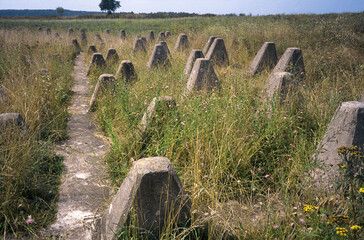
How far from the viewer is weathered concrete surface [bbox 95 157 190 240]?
2031 mm

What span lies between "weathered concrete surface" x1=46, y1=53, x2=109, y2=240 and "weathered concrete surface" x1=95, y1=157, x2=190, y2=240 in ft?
1.53

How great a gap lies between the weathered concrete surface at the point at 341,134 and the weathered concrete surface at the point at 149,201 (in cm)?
137

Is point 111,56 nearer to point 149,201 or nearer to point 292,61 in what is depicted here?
point 292,61

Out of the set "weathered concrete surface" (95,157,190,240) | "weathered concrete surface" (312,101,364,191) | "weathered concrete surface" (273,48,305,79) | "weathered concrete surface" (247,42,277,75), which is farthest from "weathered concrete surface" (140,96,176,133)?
"weathered concrete surface" (247,42,277,75)

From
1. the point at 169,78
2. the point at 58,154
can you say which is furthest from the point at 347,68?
the point at 58,154

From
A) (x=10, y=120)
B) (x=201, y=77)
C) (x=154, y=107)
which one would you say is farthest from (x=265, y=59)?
(x=10, y=120)

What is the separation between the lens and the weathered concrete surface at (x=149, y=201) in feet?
→ 6.66

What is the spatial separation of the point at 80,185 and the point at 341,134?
269 centimetres

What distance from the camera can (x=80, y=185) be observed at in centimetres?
316

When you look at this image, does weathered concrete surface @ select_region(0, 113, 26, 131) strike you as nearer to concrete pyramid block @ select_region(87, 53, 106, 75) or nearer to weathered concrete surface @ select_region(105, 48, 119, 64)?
concrete pyramid block @ select_region(87, 53, 106, 75)

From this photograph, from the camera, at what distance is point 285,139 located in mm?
3652

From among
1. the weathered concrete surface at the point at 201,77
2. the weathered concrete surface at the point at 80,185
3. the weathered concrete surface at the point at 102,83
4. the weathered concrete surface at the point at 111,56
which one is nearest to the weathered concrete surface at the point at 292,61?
the weathered concrete surface at the point at 201,77

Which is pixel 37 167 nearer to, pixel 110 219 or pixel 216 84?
pixel 110 219

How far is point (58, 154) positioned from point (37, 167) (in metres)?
0.69
